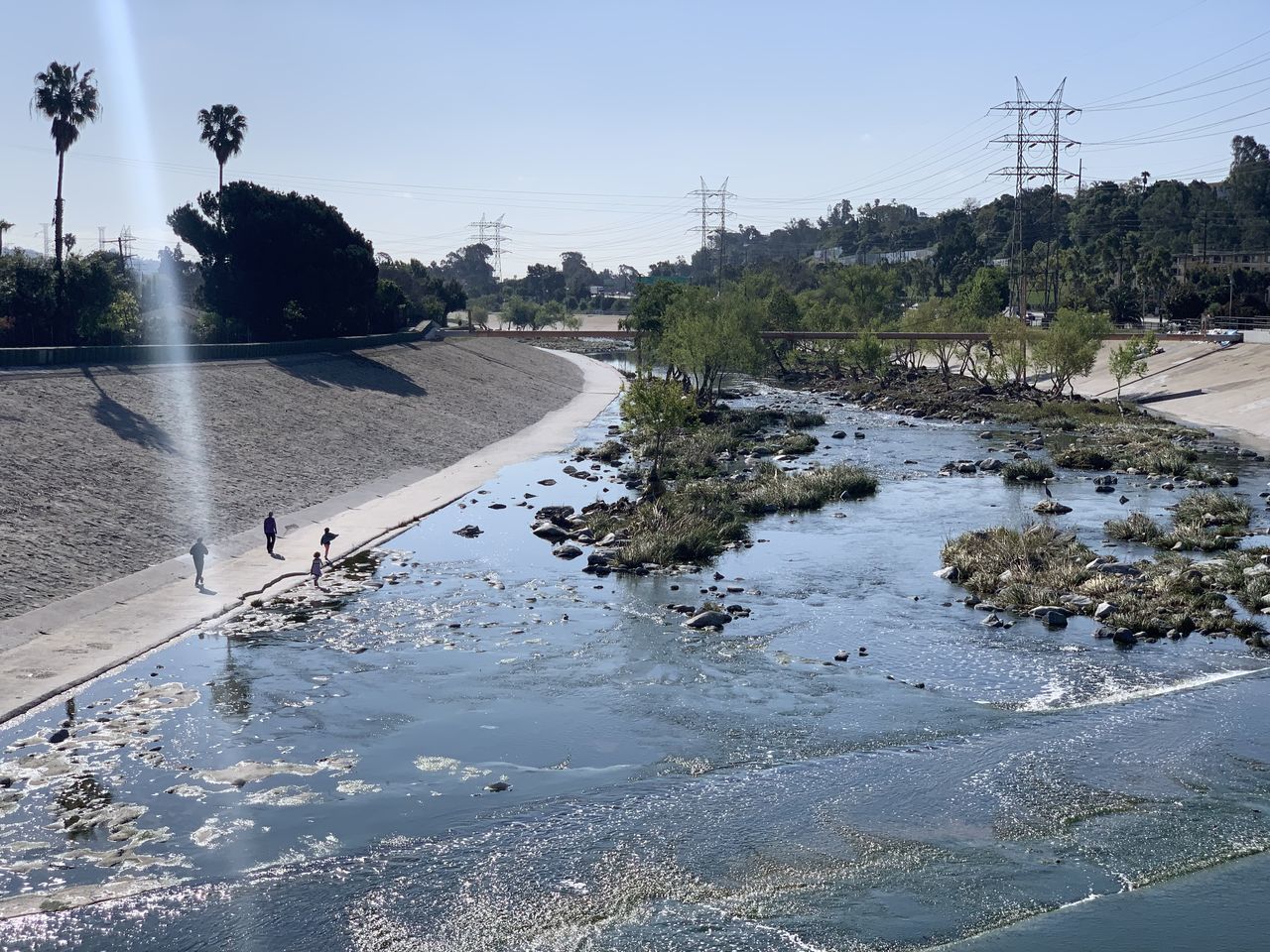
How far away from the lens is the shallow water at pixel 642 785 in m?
19.0

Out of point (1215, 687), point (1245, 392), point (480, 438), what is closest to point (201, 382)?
point (480, 438)

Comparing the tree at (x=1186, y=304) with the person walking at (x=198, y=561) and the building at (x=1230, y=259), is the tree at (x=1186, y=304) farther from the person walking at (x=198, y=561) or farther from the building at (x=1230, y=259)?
the person walking at (x=198, y=561)

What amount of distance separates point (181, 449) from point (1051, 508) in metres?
38.6

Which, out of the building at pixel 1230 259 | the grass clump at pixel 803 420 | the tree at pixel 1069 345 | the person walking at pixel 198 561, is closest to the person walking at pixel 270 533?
the person walking at pixel 198 561

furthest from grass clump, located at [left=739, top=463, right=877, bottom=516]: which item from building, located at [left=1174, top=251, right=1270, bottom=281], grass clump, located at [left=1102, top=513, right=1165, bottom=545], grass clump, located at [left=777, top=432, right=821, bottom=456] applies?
building, located at [left=1174, top=251, right=1270, bottom=281]

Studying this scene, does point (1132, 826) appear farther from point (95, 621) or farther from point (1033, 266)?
point (1033, 266)

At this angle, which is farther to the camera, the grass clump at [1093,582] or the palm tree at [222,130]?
the palm tree at [222,130]

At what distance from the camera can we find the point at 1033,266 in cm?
18238

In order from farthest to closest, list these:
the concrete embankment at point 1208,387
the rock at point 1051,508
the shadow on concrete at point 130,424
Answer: the concrete embankment at point 1208,387 < the shadow on concrete at point 130,424 < the rock at point 1051,508

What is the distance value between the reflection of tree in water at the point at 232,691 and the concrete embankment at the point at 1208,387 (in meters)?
61.6

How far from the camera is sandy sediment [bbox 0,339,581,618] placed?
129 ft

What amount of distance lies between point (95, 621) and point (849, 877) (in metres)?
22.9

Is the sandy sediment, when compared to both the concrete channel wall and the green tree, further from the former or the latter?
the green tree

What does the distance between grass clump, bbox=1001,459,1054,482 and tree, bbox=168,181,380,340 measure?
208ft
